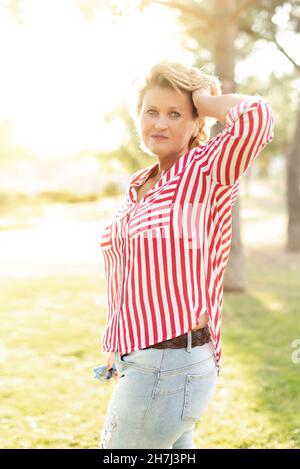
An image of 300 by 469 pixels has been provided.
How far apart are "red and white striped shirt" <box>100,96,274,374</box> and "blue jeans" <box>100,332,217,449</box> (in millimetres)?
73

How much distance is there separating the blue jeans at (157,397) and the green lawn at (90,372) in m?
2.48

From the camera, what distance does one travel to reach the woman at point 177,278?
215 centimetres

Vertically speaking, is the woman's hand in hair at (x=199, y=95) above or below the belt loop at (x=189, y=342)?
above

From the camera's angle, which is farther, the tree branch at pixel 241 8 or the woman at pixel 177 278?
the tree branch at pixel 241 8

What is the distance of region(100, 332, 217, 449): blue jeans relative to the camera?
2.15 m

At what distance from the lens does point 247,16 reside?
12.6 meters

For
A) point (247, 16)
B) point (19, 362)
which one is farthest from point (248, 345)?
point (247, 16)

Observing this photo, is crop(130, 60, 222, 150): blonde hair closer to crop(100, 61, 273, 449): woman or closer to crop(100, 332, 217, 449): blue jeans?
crop(100, 61, 273, 449): woman

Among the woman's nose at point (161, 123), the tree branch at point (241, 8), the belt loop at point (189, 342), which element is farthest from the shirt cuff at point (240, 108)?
the tree branch at point (241, 8)

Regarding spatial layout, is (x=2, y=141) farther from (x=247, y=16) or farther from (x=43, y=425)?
(x=43, y=425)

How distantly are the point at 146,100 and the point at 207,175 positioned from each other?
1.49 feet

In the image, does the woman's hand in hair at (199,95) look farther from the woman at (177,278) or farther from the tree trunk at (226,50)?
the tree trunk at (226,50)

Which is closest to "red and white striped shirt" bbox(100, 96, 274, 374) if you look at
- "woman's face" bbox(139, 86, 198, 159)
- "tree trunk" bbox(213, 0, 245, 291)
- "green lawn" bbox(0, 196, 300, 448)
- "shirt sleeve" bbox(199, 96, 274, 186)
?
"shirt sleeve" bbox(199, 96, 274, 186)

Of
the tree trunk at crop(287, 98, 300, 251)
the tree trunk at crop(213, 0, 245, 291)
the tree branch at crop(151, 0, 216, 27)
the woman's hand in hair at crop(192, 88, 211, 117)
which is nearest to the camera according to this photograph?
the woman's hand in hair at crop(192, 88, 211, 117)
